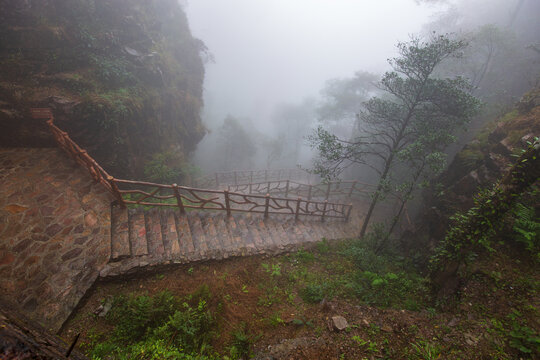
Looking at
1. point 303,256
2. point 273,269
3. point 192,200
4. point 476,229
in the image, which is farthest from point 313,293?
point 192,200

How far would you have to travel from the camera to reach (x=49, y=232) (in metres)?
5.04

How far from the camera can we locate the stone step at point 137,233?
5169 mm

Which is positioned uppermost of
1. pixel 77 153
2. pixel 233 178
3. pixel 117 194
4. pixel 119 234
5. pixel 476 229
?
pixel 476 229

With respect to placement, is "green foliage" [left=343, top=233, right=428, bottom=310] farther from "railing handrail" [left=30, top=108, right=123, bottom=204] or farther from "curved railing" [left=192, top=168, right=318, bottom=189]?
"curved railing" [left=192, top=168, right=318, bottom=189]

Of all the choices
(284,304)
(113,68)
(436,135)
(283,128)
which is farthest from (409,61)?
(283,128)

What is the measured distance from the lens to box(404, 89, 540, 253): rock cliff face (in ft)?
22.6

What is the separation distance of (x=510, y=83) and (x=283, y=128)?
41.9 m

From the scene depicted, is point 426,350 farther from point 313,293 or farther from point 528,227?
point 528,227

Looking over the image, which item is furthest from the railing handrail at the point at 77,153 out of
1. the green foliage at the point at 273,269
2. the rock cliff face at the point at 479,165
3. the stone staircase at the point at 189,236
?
the rock cliff face at the point at 479,165

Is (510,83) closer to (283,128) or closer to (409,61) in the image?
(409,61)

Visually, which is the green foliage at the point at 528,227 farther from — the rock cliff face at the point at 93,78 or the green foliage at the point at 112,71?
the green foliage at the point at 112,71

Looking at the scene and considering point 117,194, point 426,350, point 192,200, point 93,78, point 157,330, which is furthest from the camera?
point 93,78

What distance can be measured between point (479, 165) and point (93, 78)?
52.0 ft

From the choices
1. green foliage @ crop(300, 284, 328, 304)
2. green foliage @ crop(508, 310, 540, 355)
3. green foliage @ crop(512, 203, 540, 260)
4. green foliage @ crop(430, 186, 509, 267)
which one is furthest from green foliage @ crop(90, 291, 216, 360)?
green foliage @ crop(512, 203, 540, 260)
